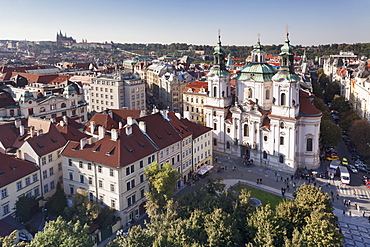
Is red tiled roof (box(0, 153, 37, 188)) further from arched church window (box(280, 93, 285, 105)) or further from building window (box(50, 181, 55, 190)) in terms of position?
arched church window (box(280, 93, 285, 105))

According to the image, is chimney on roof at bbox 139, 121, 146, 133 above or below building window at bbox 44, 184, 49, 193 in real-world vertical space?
above

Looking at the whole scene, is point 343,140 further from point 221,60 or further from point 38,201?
point 38,201

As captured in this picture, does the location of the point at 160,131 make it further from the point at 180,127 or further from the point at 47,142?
the point at 47,142

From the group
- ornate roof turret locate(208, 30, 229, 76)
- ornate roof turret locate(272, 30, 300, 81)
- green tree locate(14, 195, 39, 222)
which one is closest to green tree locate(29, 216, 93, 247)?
green tree locate(14, 195, 39, 222)

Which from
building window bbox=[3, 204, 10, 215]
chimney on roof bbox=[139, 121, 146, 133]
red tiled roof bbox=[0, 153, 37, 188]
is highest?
chimney on roof bbox=[139, 121, 146, 133]

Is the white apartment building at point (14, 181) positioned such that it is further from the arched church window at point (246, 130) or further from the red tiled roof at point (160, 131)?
the arched church window at point (246, 130)

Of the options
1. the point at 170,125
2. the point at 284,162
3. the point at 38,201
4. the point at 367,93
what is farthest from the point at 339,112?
the point at 38,201

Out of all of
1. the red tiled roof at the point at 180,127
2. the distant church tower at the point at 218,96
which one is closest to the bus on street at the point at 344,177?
the distant church tower at the point at 218,96

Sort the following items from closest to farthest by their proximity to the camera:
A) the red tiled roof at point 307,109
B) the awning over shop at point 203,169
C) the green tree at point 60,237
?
the green tree at point 60,237, the awning over shop at point 203,169, the red tiled roof at point 307,109
